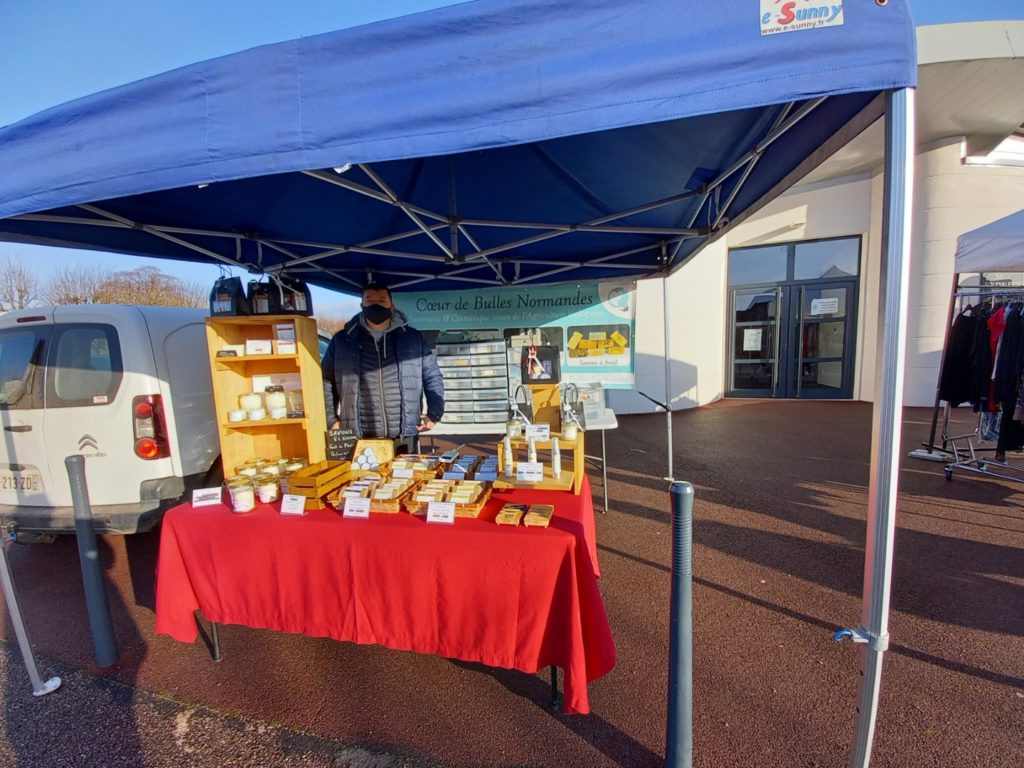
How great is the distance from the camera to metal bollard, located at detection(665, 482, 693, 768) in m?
1.16

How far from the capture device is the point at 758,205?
222 cm

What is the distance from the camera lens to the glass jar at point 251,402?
2199 mm

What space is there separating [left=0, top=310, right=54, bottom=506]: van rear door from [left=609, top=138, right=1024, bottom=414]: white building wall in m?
6.66

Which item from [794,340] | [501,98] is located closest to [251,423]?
[501,98]

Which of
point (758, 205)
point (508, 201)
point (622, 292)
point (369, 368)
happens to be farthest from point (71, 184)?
point (622, 292)

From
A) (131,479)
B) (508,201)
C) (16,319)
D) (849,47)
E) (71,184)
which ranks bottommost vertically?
(131,479)

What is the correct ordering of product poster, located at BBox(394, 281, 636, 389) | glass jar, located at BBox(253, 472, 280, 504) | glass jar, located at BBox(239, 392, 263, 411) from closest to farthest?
glass jar, located at BBox(253, 472, 280, 504), glass jar, located at BBox(239, 392, 263, 411), product poster, located at BBox(394, 281, 636, 389)

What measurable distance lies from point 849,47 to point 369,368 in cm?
248

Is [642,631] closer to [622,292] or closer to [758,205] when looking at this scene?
[758,205]

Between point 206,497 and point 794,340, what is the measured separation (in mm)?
10089

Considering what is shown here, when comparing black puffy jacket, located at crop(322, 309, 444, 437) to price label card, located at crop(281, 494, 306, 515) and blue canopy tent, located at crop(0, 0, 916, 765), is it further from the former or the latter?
blue canopy tent, located at crop(0, 0, 916, 765)

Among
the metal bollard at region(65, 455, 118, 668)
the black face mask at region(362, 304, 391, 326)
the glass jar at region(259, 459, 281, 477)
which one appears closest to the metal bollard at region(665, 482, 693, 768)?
the glass jar at region(259, 459, 281, 477)

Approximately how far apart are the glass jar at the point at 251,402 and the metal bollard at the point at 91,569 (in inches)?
25.4

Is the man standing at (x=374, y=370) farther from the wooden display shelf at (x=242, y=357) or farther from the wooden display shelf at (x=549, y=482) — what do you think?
the wooden display shelf at (x=549, y=482)
